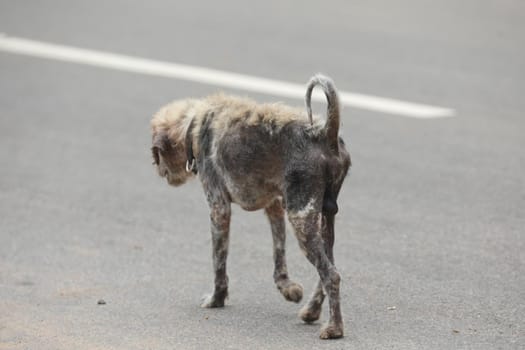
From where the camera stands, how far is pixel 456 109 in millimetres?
13836

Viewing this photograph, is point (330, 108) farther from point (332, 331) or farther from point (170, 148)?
point (170, 148)

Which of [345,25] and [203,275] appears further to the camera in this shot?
[345,25]

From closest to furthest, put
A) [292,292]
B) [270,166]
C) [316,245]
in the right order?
1. [316,245]
2. [270,166]
3. [292,292]

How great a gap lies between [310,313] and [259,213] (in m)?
3.11

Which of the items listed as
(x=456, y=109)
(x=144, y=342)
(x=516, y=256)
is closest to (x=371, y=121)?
(x=456, y=109)

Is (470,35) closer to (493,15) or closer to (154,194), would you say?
(493,15)

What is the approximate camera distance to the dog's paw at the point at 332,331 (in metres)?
7.74

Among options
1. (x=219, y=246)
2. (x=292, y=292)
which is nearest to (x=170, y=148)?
(x=219, y=246)

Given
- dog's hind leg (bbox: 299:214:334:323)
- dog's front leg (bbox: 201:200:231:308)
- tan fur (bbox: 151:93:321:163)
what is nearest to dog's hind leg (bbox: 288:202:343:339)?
dog's hind leg (bbox: 299:214:334:323)

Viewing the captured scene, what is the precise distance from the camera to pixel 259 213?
36.7 ft

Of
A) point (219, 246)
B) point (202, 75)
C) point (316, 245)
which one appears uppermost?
point (316, 245)

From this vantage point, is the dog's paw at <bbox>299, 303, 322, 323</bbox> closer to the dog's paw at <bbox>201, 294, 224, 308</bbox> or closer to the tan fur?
Answer: the dog's paw at <bbox>201, 294, 224, 308</bbox>

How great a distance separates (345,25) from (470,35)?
72.1 inches

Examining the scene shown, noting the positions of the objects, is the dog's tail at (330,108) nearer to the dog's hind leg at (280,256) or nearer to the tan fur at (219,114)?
the tan fur at (219,114)
